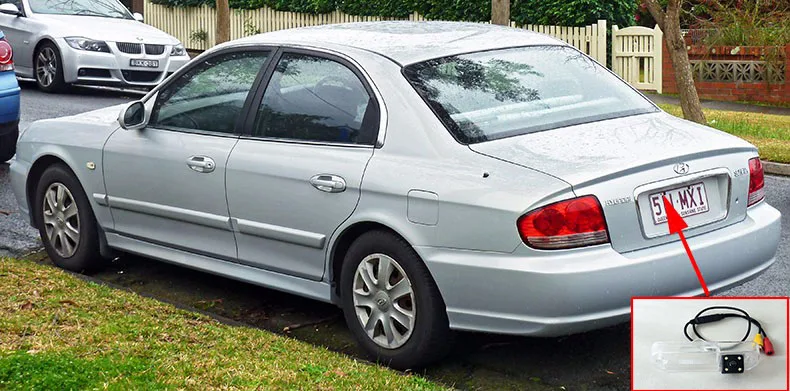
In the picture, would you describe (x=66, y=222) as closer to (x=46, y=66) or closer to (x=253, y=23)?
(x=46, y=66)

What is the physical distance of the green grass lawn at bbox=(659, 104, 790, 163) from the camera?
1269cm

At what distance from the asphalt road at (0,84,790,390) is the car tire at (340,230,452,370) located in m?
0.18

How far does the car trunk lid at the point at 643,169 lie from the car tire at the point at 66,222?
9.56 ft

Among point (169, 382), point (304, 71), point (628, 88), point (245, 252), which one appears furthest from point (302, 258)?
point (628, 88)

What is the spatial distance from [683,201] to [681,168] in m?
0.15

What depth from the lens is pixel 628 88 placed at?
22.2ft

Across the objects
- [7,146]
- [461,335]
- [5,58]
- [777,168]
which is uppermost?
[5,58]

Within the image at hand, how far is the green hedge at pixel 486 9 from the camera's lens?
71.7 feet

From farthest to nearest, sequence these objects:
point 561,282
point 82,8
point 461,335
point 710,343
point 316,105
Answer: point 82,8, point 316,105, point 461,335, point 561,282, point 710,343

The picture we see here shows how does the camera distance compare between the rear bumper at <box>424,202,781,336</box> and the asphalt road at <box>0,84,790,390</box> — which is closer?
the rear bumper at <box>424,202,781,336</box>

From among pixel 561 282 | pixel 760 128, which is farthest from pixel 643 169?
pixel 760 128

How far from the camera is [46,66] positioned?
1858 cm

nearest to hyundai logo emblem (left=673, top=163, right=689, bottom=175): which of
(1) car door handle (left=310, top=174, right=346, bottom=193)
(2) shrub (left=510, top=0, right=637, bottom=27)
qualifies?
(1) car door handle (left=310, top=174, right=346, bottom=193)

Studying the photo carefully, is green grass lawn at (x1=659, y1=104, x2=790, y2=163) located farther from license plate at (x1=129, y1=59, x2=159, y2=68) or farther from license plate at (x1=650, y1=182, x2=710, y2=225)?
license plate at (x1=129, y1=59, x2=159, y2=68)
